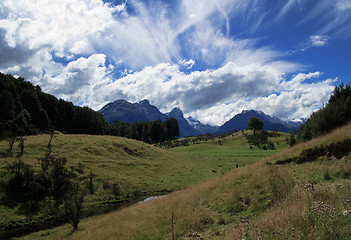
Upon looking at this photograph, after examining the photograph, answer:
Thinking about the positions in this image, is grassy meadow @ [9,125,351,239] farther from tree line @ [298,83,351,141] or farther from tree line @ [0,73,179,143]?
tree line @ [0,73,179,143]

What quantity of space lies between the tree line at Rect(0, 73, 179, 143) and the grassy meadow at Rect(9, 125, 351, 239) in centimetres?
3247

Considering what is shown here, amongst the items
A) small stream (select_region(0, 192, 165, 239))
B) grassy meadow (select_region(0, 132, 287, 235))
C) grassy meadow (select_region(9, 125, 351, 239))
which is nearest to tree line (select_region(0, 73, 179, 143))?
grassy meadow (select_region(0, 132, 287, 235))

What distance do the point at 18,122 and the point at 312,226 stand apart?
7615 centimetres

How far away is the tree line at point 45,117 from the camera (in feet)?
201

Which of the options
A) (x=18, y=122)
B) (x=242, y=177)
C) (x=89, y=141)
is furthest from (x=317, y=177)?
(x=18, y=122)

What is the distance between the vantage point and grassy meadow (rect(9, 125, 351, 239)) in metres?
5.44

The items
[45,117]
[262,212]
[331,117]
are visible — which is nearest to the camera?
[262,212]

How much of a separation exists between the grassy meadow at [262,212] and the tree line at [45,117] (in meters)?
32.5

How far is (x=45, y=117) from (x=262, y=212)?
88.8 metres

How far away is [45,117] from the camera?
7869 centimetres

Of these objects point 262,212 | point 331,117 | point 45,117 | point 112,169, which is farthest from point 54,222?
point 45,117

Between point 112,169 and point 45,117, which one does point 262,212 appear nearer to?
point 112,169

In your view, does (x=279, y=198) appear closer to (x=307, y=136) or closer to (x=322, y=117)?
(x=322, y=117)

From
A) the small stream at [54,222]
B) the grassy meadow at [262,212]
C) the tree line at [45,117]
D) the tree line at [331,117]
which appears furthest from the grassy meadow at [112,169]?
the tree line at [331,117]
